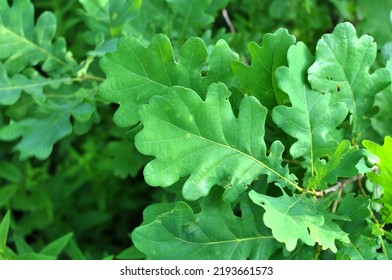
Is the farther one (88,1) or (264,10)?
(264,10)

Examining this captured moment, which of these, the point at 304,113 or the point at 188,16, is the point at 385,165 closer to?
the point at 304,113

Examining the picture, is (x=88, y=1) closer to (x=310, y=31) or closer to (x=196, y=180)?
(x=196, y=180)

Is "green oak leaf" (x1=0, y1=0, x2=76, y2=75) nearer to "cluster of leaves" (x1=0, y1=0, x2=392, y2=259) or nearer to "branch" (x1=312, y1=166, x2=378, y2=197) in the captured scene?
"cluster of leaves" (x1=0, y1=0, x2=392, y2=259)

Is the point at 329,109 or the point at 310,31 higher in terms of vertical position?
the point at 329,109

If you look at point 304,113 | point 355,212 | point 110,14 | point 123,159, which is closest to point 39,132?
point 110,14

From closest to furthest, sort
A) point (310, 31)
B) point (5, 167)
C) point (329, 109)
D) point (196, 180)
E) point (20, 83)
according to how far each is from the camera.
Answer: point (196, 180) < point (329, 109) < point (20, 83) < point (5, 167) < point (310, 31)

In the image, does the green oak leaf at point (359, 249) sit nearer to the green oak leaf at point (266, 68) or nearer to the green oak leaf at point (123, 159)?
the green oak leaf at point (266, 68)

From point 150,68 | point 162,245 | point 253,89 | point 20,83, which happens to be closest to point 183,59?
point 150,68
